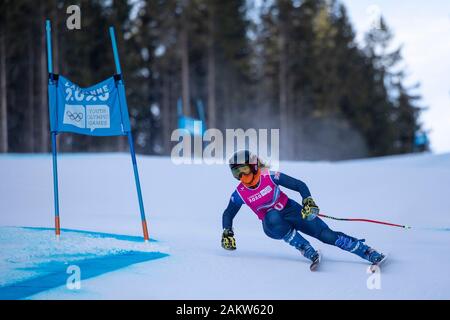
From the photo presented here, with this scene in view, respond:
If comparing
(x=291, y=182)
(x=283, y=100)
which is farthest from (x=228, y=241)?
(x=283, y=100)

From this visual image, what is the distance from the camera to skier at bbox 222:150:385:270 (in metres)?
5.08

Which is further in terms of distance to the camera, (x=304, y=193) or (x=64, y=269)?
(x=304, y=193)

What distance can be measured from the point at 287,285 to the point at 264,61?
116 ft

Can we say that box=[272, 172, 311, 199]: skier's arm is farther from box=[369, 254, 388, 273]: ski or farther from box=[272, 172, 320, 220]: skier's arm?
box=[369, 254, 388, 273]: ski

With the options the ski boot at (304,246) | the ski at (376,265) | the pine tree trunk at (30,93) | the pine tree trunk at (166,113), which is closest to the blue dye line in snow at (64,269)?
the ski boot at (304,246)

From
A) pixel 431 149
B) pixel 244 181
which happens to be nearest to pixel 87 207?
pixel 244 181

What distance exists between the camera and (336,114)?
127 feet

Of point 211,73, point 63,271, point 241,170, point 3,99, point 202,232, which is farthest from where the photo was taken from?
point 211,73

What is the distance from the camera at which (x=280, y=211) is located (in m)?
5.36

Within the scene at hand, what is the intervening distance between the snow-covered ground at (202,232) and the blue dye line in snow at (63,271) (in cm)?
6

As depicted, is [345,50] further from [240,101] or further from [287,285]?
[287,285]

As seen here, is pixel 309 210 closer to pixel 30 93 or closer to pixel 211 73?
pixel 211 73

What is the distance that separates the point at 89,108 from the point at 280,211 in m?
2.66

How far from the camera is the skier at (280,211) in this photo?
5.08 meters
